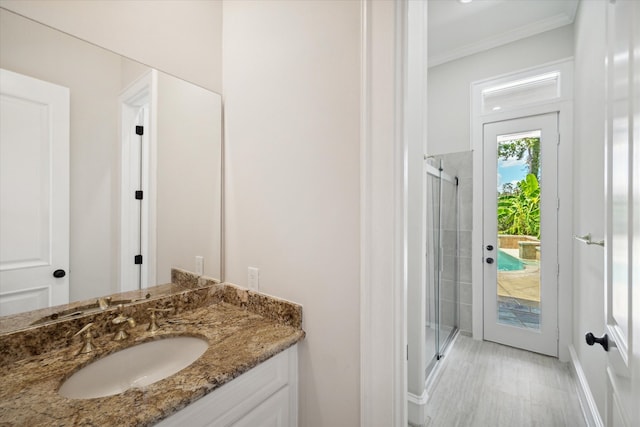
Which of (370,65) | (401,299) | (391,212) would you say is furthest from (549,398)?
(370,65)

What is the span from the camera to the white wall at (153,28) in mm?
993

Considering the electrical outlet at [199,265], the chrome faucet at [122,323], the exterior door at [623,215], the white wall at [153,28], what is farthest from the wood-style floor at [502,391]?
the white wall at [153,28]

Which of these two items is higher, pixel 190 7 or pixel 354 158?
pixel 190 7

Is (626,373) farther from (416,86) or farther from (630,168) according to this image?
(416,86)

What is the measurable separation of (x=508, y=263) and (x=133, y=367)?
309 cm

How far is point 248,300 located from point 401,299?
0.75 meters

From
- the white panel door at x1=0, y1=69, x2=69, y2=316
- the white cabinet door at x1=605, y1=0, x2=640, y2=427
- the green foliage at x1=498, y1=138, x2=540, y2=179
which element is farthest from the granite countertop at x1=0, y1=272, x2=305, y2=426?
the green foliage at x1=498, y1=138, x2=540, y2=179

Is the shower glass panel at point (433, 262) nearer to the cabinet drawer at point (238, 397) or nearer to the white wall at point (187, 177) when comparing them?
the cabinet drawer at point (238, 397)

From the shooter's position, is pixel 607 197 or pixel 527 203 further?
pixel 527 203

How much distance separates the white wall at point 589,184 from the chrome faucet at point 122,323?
2245 millimetres

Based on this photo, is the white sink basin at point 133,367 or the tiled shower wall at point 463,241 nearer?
the white sink basin at point 133,367

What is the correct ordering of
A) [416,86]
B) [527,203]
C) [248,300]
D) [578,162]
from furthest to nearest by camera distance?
1. [527,203]
2. [578,162]
3. [416,86]
4. [248,300]

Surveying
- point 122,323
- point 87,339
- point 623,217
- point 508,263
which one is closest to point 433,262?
point 508,263

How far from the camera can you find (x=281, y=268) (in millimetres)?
1200
